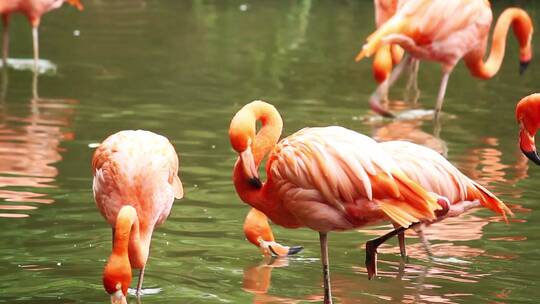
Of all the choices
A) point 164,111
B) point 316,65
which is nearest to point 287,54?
point 316,65

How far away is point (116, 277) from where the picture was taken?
4188mm

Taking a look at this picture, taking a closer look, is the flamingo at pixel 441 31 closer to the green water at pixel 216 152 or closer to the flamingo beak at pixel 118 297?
the green water at pixel 216 152

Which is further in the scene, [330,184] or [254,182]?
[254,182]

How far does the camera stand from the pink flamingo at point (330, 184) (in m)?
4.63

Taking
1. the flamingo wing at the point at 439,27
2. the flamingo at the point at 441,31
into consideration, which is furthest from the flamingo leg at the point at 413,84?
the flamingo wing at the point at 439,27

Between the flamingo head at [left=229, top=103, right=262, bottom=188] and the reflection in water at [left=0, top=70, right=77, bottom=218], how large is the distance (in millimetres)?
1777

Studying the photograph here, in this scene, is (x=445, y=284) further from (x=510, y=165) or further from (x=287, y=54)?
(x=287, y=54)

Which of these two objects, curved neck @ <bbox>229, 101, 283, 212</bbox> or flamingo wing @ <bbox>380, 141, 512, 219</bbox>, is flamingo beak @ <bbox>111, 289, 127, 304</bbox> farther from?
flamingo wing @ <bbox>380, 141, 512, 219</bbox>

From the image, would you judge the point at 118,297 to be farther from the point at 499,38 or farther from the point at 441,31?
the point at 499,38

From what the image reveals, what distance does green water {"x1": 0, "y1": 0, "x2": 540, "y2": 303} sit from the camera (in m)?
5.17

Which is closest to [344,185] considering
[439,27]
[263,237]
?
[263,237]

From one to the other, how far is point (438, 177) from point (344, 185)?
535mm

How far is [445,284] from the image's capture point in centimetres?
516

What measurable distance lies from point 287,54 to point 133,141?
7.95m
